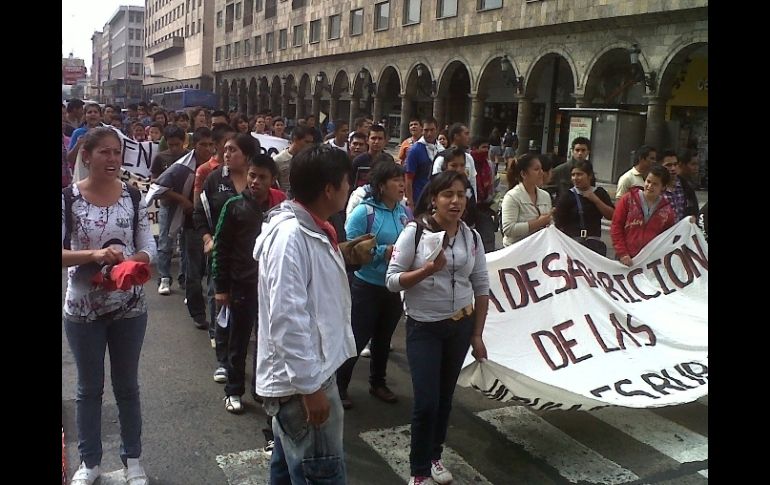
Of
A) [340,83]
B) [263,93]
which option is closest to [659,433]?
[340,83]

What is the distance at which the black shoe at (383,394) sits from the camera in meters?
5.02

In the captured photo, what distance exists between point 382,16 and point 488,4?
928cm

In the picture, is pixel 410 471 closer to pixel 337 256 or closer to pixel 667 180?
pixel 337 256

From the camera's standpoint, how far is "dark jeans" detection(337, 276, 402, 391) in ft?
15.7

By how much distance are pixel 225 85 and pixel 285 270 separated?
66.2m

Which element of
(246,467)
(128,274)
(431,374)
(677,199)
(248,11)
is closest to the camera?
(128,274)

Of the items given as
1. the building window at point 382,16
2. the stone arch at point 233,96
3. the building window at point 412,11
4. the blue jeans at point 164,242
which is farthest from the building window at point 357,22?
the blue jeans at point 164,242

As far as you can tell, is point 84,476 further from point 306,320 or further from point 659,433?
point 659,433

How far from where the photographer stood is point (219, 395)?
4988 mm

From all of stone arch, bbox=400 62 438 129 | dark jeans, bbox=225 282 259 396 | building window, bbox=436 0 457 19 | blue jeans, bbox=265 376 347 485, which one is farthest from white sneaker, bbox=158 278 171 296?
→ stone arch, bbox=400 62 438 129

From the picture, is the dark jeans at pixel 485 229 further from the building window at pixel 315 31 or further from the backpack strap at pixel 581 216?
the building window at pixel 315 31

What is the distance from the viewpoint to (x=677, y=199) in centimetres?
690

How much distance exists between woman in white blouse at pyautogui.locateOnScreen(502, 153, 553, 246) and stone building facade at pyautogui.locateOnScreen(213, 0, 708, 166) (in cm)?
1476
